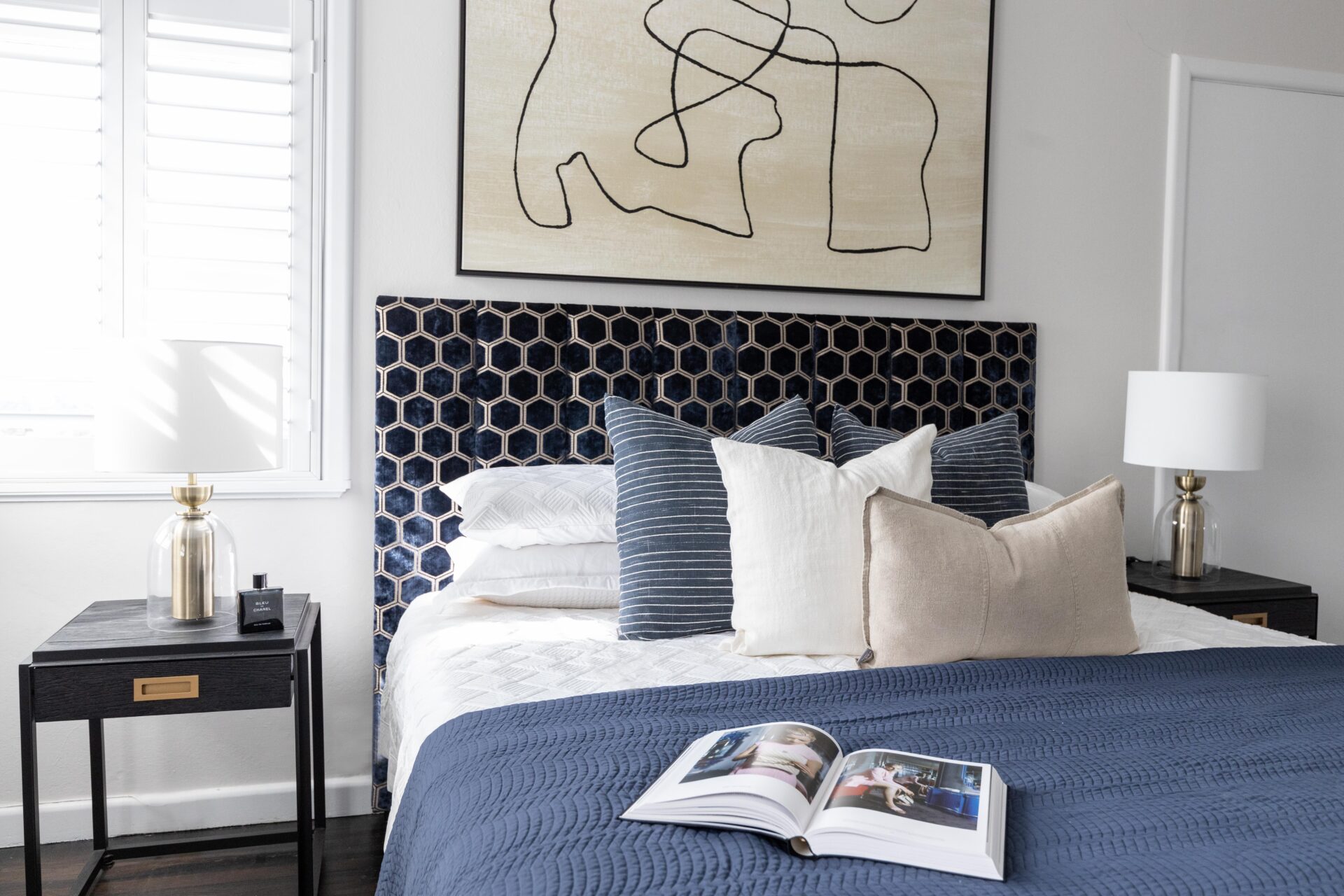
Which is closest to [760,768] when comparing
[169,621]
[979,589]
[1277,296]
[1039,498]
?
[979,589]

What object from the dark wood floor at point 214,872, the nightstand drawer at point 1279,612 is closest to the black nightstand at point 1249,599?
the nightstand drawer at point 1279,612

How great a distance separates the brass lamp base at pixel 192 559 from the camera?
1.91 m

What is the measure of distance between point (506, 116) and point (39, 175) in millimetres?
1068

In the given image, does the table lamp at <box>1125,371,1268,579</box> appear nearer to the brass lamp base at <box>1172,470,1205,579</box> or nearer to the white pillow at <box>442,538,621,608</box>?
the brass lamp base at <box>1172,470,1205,579</box>

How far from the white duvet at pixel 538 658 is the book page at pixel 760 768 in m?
0.41

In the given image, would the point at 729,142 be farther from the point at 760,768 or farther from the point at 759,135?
the point at 760,768

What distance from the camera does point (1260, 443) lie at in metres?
2.59

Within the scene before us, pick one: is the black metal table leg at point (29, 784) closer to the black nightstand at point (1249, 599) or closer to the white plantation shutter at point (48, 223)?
the white plantation shutter at point (48, 223)

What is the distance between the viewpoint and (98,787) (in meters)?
2.15

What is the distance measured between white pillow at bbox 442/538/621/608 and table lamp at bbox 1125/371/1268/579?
1.49 metres

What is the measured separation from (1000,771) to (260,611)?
1381 mm

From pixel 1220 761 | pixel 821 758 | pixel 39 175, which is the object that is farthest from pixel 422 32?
pixel 1220 761

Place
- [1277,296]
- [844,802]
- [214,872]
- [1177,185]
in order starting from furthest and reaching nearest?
[1277,296] → [1177,185] → [214,872] → [844,802]

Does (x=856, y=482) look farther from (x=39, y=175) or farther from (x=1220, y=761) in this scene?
(x=39, y=175)
